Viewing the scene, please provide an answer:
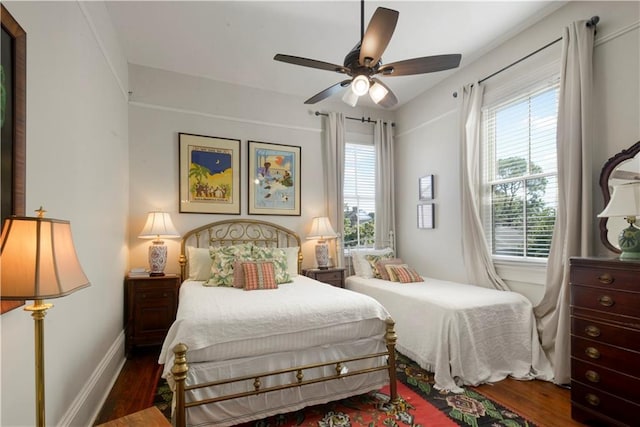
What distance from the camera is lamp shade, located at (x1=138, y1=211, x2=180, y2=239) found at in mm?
3404

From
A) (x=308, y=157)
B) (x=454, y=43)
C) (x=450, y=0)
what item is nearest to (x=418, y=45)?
(x=454, y=43)

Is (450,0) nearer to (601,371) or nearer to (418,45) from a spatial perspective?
(418,45)

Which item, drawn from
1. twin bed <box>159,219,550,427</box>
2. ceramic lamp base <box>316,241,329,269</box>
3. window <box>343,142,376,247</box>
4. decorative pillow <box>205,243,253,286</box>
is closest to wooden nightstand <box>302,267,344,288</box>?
ceramic lamp base <box>316,241,329,269</box>

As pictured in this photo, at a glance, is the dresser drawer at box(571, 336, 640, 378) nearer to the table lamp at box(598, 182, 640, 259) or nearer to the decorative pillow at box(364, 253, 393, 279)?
the table lamp at box(598, 182, 640, 259)

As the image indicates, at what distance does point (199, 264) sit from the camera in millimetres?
3549

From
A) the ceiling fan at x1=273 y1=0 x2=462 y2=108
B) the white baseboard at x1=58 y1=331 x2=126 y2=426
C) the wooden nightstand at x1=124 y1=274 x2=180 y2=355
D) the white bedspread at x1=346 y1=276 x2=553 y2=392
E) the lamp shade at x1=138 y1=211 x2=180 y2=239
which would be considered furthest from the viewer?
the lamp shade at x1=138 y1=211 x2=180 y2=239

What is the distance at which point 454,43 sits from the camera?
3311mm

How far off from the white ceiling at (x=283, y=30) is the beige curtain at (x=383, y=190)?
1.38m

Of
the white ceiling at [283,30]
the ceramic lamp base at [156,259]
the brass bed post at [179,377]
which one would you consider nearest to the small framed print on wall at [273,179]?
the white ceiling at [283,30]

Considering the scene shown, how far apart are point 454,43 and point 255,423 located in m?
3.78

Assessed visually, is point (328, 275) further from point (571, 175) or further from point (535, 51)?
point (535, 51)

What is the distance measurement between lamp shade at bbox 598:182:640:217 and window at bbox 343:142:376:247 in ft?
10.0

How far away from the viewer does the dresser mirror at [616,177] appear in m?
2.28

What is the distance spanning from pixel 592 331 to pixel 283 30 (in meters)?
3.38
